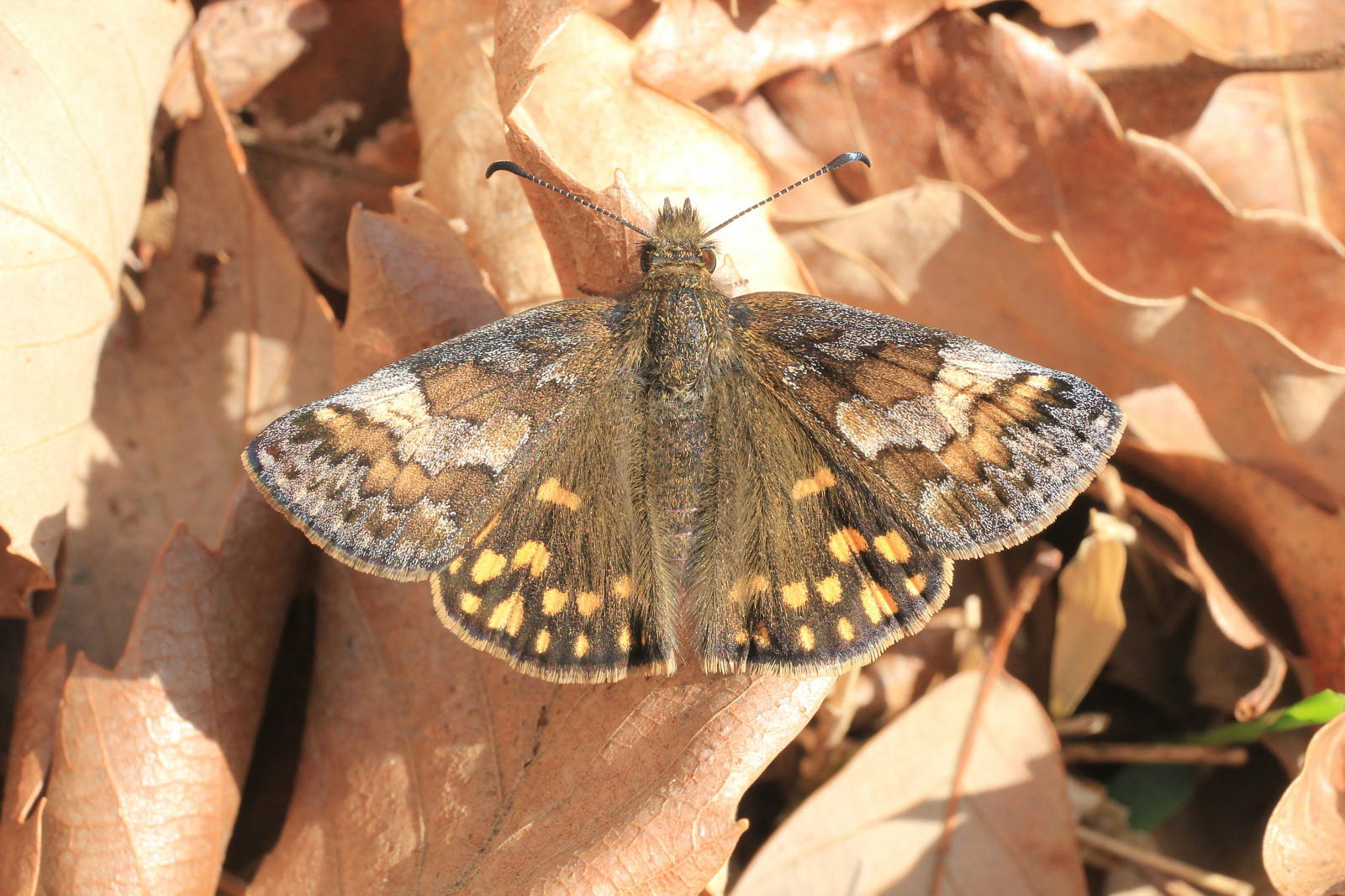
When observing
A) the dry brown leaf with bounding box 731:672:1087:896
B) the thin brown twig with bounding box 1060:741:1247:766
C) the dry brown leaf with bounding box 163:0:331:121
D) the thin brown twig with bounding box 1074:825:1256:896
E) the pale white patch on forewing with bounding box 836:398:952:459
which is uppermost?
the dry brown leaf with bounding box 163:0:331:121

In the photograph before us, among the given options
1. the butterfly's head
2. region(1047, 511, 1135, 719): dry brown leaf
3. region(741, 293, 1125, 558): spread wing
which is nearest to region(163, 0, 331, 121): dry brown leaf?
the butterfly's head

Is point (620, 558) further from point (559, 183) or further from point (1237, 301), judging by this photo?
point (1237, 301)

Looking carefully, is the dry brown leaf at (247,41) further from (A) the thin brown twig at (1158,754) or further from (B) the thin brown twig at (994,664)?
(A) the thin brown twig at (1158,754)

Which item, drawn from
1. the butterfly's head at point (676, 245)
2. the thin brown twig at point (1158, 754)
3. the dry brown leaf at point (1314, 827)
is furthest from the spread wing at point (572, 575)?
the dry brown leaf at point (1314, 827)

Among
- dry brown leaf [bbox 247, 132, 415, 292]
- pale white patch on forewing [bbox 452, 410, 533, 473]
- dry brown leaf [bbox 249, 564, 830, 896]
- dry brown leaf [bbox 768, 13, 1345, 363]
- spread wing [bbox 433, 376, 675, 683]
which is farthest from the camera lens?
dry brown leaf [bbox 247, 132, 415, 292]

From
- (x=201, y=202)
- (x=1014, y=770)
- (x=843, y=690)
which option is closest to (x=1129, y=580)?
(x=1014, y=770)

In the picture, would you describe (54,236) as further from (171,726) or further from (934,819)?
(934,819)

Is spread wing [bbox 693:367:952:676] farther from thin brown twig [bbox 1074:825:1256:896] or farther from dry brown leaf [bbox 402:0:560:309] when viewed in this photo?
thin brown twig [bbox 1074:825:1256:896]
